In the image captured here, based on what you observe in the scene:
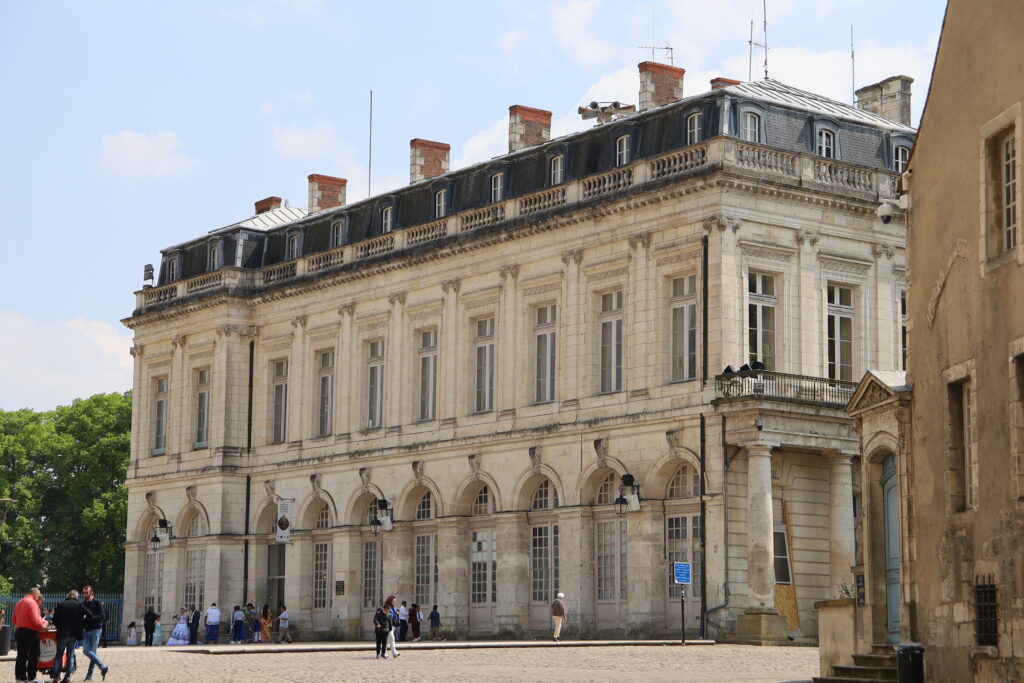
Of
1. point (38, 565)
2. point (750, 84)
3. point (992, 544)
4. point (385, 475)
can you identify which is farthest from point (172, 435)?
point (992, 544)

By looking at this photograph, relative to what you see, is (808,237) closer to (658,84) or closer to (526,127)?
(658,84)

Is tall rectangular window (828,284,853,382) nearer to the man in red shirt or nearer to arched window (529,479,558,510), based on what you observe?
arched window (529,479,558,510)

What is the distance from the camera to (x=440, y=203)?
48000 mm

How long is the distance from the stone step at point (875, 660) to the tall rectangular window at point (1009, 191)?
17.9 ft

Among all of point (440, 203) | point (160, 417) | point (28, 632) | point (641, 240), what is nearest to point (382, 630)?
point (28, 632)

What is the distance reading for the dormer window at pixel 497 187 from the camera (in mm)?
45938

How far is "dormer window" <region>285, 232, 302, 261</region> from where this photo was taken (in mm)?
52875

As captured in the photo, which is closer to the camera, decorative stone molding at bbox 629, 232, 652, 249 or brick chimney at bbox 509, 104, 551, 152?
decorative stone molding at bbox 629, 232, 652, 249

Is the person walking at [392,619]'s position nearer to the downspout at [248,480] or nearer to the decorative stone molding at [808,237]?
the downspout at [248,480]

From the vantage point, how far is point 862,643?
2369cm

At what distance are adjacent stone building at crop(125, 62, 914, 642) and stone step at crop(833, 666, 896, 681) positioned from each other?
14.3 m

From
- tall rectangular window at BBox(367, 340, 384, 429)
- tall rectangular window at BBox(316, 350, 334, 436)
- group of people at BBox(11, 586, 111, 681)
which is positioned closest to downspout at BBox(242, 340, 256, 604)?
tall rectangular window at BBox(316, 350, 334, 436)

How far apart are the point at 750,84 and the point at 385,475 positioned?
1351 cm

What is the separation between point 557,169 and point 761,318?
726 cm
